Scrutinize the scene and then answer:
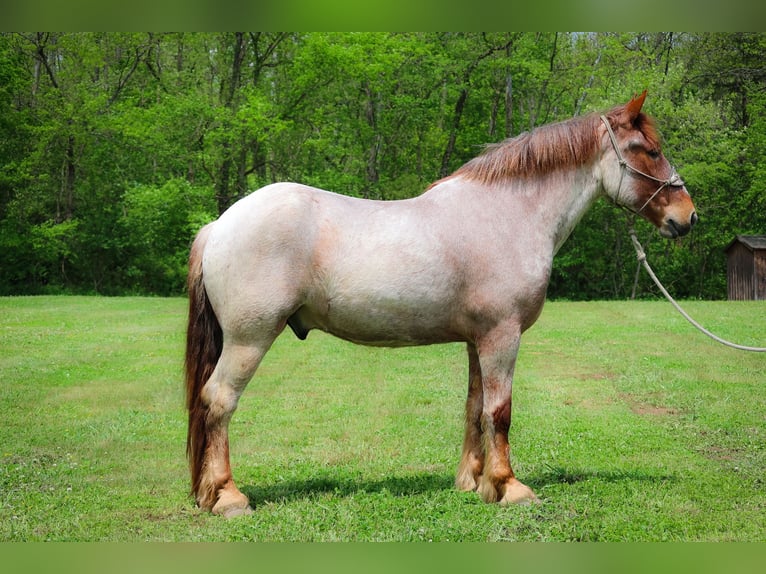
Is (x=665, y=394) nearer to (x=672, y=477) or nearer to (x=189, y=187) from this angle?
(x=672, y=477)

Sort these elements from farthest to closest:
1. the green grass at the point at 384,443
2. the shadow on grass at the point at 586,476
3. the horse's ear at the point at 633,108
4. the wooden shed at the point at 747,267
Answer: the wooden shed at the point at 747,267 < the shadow on grass at the point at 586,476 < the horse's ear at the point at 633,108 < the green grass at the point at 384,443

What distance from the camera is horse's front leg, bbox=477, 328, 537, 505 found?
490cm

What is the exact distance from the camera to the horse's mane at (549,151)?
17.1 feet

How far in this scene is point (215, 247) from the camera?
4.79 metres

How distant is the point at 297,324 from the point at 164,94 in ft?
90.5

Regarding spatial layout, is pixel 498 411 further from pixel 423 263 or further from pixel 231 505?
pixel 231 505

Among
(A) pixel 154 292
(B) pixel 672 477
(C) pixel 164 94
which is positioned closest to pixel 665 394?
(B) pixel 672 477

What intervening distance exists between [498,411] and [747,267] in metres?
23.4

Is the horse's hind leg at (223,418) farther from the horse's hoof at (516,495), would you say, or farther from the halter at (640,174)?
the halter at (640,174)

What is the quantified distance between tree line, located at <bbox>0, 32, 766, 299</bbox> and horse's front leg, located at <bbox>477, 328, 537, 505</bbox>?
69.6 ft

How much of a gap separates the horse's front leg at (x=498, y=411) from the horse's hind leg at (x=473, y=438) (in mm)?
286

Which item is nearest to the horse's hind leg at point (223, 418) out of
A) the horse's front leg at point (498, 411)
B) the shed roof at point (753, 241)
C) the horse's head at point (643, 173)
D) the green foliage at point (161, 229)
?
the horse's front leg at point (498, 411)

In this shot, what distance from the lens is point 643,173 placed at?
5148 mm

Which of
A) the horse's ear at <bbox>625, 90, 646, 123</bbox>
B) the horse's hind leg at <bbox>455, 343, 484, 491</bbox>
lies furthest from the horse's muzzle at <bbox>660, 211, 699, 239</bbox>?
the horse's hind leg at <bbox>455, 343, 484, 491</bbox>
